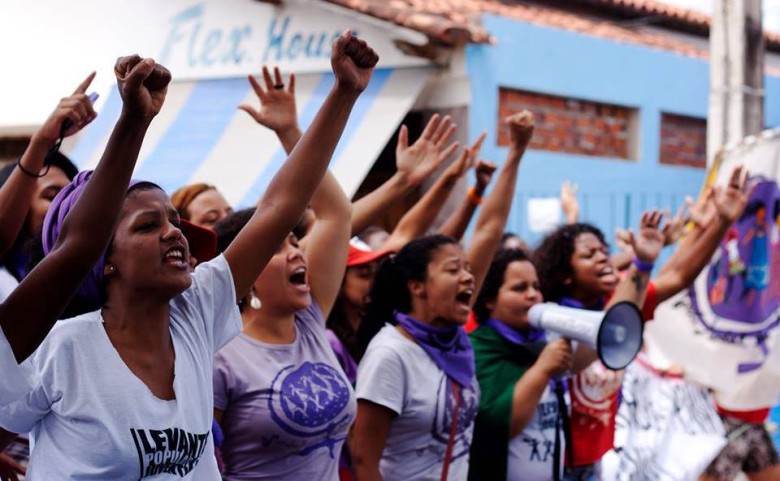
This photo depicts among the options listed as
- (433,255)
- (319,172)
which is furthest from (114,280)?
(433,255)

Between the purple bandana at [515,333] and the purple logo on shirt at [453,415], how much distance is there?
556mm

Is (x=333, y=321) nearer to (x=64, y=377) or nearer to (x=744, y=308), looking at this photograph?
(x=64, y=377)

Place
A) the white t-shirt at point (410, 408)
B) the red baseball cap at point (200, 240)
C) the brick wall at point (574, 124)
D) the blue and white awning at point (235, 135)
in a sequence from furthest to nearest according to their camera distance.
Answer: the brick wall at point (574, 124)
the blue and white awning at point (235, 135)
the white t-shirt at point (410, 408)
the red baseball cap at point (200, 240)

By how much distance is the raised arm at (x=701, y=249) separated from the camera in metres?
5.15

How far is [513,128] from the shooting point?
4.36m

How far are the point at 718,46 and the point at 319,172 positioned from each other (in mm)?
5163

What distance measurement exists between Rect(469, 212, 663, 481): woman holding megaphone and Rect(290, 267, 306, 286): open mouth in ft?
3.70

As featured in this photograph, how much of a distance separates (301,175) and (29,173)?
1.01 meters

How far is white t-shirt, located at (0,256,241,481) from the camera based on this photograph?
87.8 inches

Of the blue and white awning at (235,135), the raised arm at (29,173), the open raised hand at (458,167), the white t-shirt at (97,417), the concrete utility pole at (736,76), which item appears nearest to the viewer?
the white t-shirt at (97,417)

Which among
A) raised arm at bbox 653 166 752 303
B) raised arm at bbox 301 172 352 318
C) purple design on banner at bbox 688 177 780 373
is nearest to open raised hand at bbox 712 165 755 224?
raised arm at bbox 653 166 752 303

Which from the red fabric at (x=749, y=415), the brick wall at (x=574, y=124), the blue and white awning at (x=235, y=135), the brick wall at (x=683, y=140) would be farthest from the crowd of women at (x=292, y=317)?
the brick wall at (x=683, y=140)

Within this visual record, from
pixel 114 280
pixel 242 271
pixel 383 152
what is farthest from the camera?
pixel 383 152

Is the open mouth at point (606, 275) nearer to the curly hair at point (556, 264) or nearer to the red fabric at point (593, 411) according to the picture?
the curly hair at point (556, 264)
